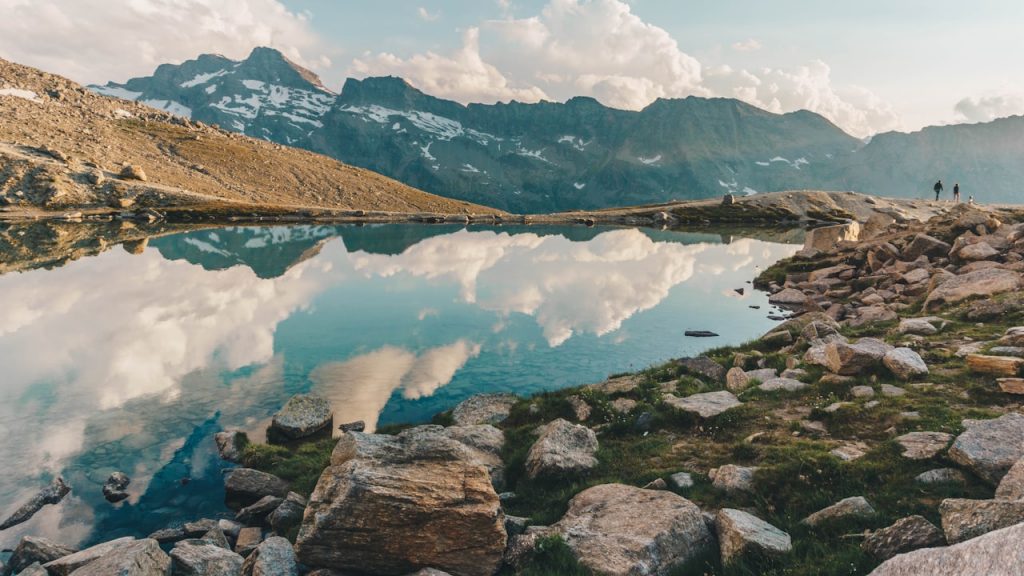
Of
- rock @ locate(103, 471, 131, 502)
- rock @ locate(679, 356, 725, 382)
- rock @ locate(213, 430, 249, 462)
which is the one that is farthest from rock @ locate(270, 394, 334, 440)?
rock @ locate(679, 356, 725, 382)

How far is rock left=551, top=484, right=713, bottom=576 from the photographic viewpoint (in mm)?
10711

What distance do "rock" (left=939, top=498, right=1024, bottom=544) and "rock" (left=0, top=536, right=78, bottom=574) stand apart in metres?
21.0

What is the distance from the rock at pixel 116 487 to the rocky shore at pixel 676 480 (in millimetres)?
3345

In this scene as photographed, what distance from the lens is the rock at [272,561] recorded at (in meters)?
11.2

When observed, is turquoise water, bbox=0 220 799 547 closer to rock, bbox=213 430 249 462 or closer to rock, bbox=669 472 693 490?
rock, bbox=213 430 249 462

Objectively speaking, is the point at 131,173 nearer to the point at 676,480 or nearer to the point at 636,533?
the point at 676,480

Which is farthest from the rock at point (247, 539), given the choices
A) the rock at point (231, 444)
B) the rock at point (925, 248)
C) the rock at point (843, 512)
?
the rock at point (925, 248)

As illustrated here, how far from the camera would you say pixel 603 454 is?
17.5m

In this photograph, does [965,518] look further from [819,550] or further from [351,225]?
[351,225]

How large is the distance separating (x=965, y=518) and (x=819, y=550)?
2.53 m

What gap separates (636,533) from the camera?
11.5m

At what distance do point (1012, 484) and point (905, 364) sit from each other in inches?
416

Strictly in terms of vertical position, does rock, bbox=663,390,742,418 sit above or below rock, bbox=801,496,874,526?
below

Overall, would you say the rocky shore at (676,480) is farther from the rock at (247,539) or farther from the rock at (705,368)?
the rock at (705,368)
